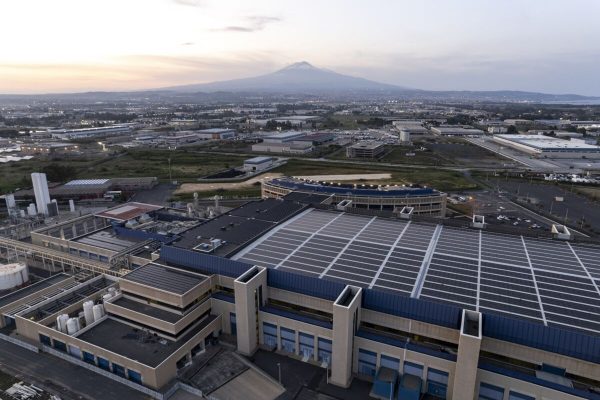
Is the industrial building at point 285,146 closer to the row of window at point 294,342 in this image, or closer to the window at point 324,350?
the row of window at point 294,342

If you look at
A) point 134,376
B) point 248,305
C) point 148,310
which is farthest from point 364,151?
point 134,376

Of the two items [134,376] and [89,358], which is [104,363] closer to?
[89,358]

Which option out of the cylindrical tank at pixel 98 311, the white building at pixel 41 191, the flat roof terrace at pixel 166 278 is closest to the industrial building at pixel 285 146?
the white building at pixel 41 191

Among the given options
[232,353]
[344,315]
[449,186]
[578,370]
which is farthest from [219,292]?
[449,186]

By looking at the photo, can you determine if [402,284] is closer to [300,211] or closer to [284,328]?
[284,328]

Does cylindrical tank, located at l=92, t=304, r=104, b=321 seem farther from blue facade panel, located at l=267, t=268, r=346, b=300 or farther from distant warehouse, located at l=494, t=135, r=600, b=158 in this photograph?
distant warehouse, located at l=494, t=135, r=600, b=158

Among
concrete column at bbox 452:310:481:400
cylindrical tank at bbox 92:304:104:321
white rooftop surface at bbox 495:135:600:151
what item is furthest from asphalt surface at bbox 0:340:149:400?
white rooftop surface at bbox 495:135:600:151
